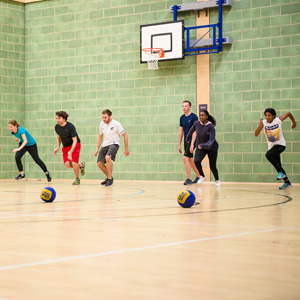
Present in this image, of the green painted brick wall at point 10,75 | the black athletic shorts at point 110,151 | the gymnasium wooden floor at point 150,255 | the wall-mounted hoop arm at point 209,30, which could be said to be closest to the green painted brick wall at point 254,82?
the wall-mounted hoop arm at point 209,30

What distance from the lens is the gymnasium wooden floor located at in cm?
267

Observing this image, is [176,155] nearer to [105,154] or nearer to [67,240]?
[105,154]

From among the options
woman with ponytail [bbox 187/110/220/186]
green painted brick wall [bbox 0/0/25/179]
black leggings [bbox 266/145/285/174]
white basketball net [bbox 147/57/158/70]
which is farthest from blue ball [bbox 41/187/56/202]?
Answer: green painted brick wall [bbox 0/0/25/179]

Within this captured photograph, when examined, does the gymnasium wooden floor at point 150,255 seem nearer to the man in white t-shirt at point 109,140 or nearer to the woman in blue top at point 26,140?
the man in white t-shirt at point 109,140

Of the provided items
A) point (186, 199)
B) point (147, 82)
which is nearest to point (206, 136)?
point (147, 82)

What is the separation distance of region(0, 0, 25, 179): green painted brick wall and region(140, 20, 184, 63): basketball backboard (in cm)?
462

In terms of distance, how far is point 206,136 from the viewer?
13.6 metres

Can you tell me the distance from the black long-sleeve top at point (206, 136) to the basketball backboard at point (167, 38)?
275 cm

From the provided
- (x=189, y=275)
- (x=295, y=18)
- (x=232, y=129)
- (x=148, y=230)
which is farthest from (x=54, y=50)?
(x=189, y=275)

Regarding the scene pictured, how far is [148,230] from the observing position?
4.97m

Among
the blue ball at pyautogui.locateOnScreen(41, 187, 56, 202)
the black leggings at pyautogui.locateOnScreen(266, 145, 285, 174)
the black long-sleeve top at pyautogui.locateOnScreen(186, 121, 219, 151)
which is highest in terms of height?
the black long-sleeve top at pyautogui.locateOnScreen(186, 121, 219, 151)

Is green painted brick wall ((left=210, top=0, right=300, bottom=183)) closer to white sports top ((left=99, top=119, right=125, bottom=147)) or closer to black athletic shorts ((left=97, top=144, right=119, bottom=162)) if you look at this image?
white sports top ((left=99, top=119, right=125, bottom=147))

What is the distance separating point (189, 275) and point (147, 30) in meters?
13.7

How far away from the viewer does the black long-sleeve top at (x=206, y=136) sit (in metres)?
13.5
